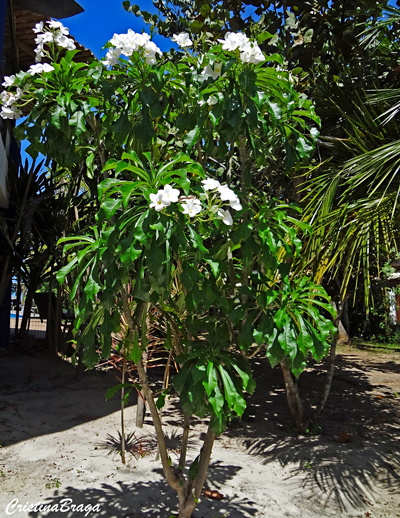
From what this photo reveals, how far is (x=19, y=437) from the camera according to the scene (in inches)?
186

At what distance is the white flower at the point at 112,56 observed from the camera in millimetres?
2113

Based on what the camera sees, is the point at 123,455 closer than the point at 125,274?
No

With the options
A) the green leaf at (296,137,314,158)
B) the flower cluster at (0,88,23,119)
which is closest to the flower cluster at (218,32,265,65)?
the green leaf at (296,137,314,158)

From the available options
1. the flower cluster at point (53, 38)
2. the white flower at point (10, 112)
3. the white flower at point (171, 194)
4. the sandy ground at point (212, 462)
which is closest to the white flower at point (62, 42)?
the flower cluster at point (53, 38)

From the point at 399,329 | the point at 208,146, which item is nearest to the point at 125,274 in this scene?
the point at 208,146

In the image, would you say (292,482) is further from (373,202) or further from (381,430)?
(373,202)

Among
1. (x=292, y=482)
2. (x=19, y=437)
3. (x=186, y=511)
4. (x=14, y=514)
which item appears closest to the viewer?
(x=186, y=511)

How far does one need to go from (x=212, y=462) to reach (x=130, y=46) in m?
3.64

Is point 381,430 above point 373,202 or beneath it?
beneath

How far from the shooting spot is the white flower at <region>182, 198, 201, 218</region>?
72.3 inches

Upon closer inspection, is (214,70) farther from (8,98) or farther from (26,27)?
(26,27)

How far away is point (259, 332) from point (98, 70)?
1407 mm

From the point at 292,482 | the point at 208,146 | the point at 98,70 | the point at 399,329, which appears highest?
the point at 98,70

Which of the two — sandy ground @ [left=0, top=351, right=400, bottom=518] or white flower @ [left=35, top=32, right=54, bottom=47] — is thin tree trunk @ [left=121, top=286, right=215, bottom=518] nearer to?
sandy ground @ [left=0, top=351, right=400, bottom=518]
